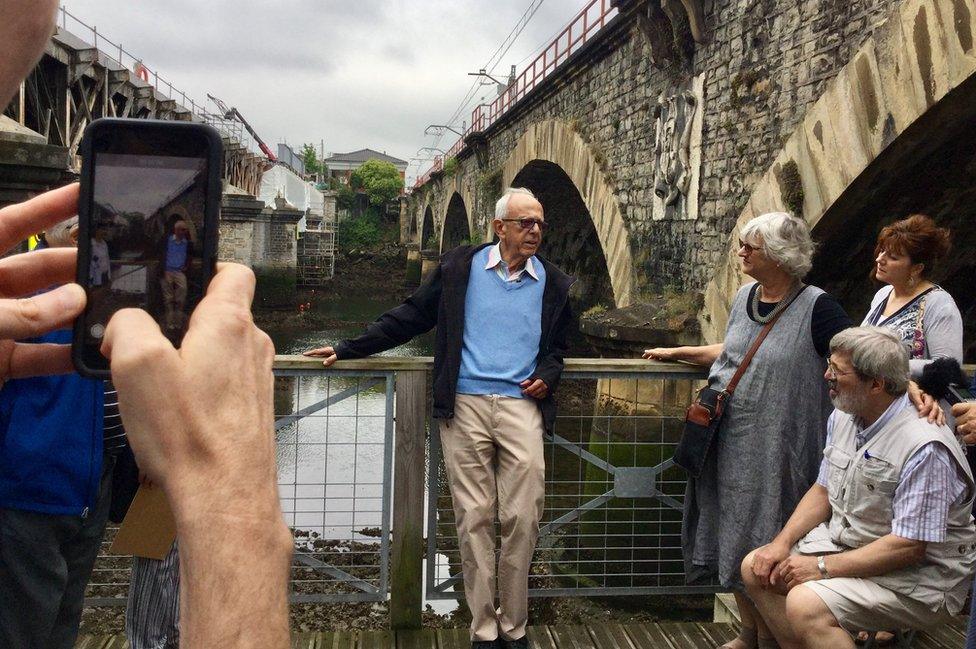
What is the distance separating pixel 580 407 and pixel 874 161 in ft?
25.3

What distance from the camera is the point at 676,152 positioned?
8016mm

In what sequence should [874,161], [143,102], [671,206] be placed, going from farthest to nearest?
[143,102]
[671,206]
[874,161]

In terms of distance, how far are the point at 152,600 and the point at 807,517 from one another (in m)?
1.94

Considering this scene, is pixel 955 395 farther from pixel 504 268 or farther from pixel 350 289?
pixel 350 289

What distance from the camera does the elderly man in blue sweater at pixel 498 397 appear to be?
119 inches

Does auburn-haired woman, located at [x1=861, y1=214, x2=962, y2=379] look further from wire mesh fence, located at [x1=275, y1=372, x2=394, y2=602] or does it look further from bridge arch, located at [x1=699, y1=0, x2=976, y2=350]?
wire mesh fence, located at [x1=275, y1=372, x2=394, y2=602]

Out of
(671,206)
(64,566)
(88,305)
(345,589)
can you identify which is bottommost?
(345,589)

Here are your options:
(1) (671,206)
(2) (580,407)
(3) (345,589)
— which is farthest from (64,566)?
(2) (580,407)

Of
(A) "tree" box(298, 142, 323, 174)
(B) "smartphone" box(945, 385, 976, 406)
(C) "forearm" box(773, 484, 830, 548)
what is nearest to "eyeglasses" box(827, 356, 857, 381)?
(C) "forearm" box(773, 484, 830, 548)

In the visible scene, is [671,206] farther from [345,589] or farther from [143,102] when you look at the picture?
[143,102]

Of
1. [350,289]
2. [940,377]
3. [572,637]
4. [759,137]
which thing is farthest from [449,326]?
[350,289]

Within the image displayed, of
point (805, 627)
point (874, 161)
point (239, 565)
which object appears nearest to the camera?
point (239, 565)

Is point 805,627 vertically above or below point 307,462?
above

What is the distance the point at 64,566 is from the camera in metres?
2.09
